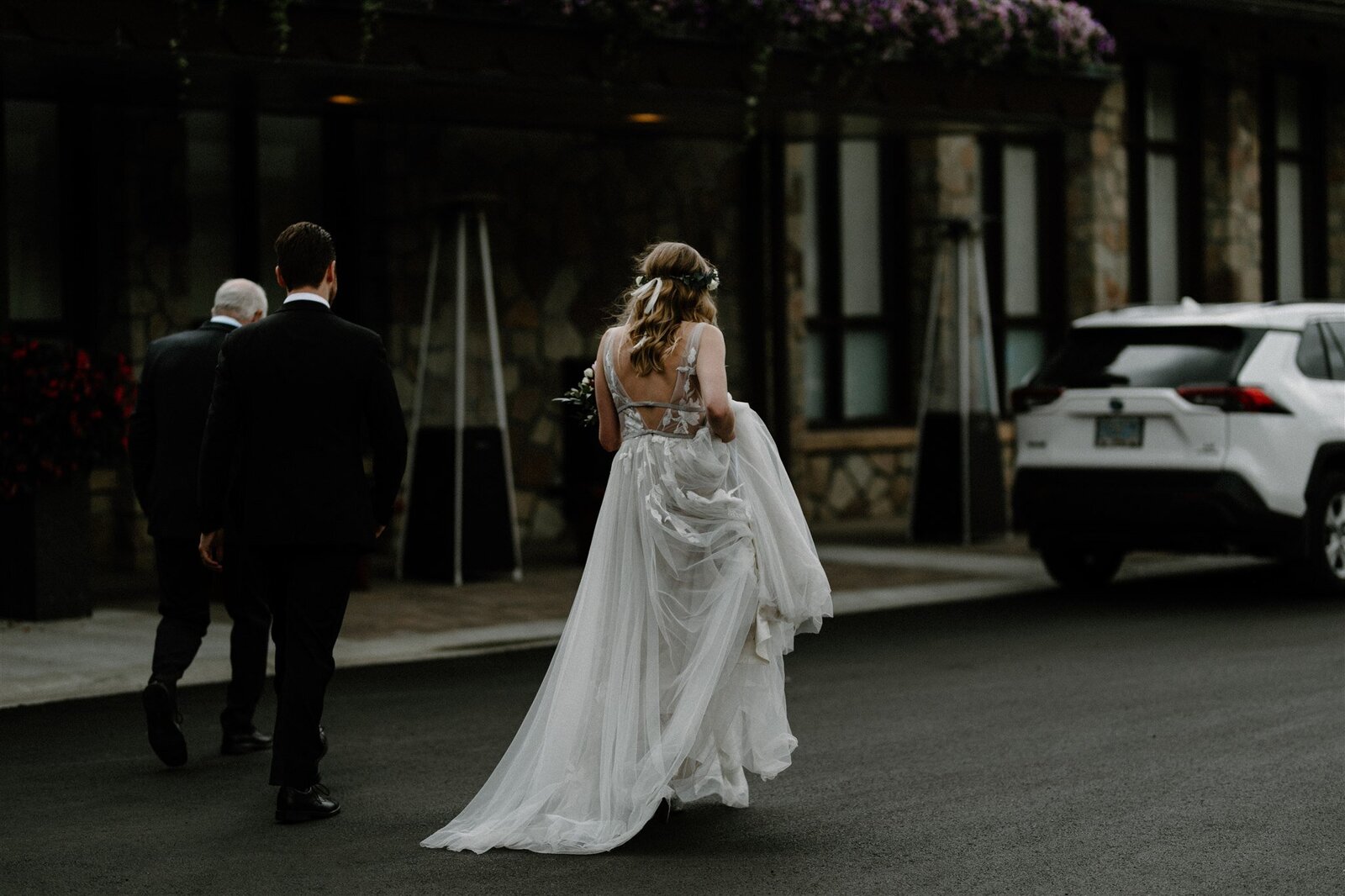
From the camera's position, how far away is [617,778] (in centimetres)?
605

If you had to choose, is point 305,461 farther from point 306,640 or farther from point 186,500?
point 186,500

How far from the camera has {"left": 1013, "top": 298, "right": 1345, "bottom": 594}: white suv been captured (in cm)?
1177

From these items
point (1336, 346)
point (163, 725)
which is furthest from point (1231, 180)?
point (163, 725)

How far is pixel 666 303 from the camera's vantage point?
6246 millimetres

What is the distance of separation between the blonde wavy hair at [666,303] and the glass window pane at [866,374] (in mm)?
12382

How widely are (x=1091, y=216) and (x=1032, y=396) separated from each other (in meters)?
7.91

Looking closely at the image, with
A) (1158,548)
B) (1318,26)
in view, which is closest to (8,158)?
(1158,548)

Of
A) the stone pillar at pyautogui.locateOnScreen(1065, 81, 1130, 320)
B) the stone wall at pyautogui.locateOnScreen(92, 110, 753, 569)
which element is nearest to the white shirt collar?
the stone wall at pyautogui.locateOnScreen(92, 110, 753, 569)

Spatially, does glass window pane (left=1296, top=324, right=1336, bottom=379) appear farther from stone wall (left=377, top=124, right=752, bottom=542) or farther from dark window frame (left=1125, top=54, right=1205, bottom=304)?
dark window frame (left=1125, top=54, right=1205, bottom=304)

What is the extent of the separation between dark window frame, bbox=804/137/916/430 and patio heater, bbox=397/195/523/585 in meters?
5.39

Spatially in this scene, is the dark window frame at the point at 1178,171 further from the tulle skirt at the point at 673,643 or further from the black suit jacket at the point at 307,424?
the black suit jacket at the point at 307,424

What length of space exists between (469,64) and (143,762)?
5.92m

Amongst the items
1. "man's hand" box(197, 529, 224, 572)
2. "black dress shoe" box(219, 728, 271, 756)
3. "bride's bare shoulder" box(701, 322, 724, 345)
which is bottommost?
"black dress shoe" box(219, 728, 271, 756)

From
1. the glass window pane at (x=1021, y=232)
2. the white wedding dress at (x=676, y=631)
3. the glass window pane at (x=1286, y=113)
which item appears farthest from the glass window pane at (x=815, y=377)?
the white wedding dress at (x=676, y=631)
